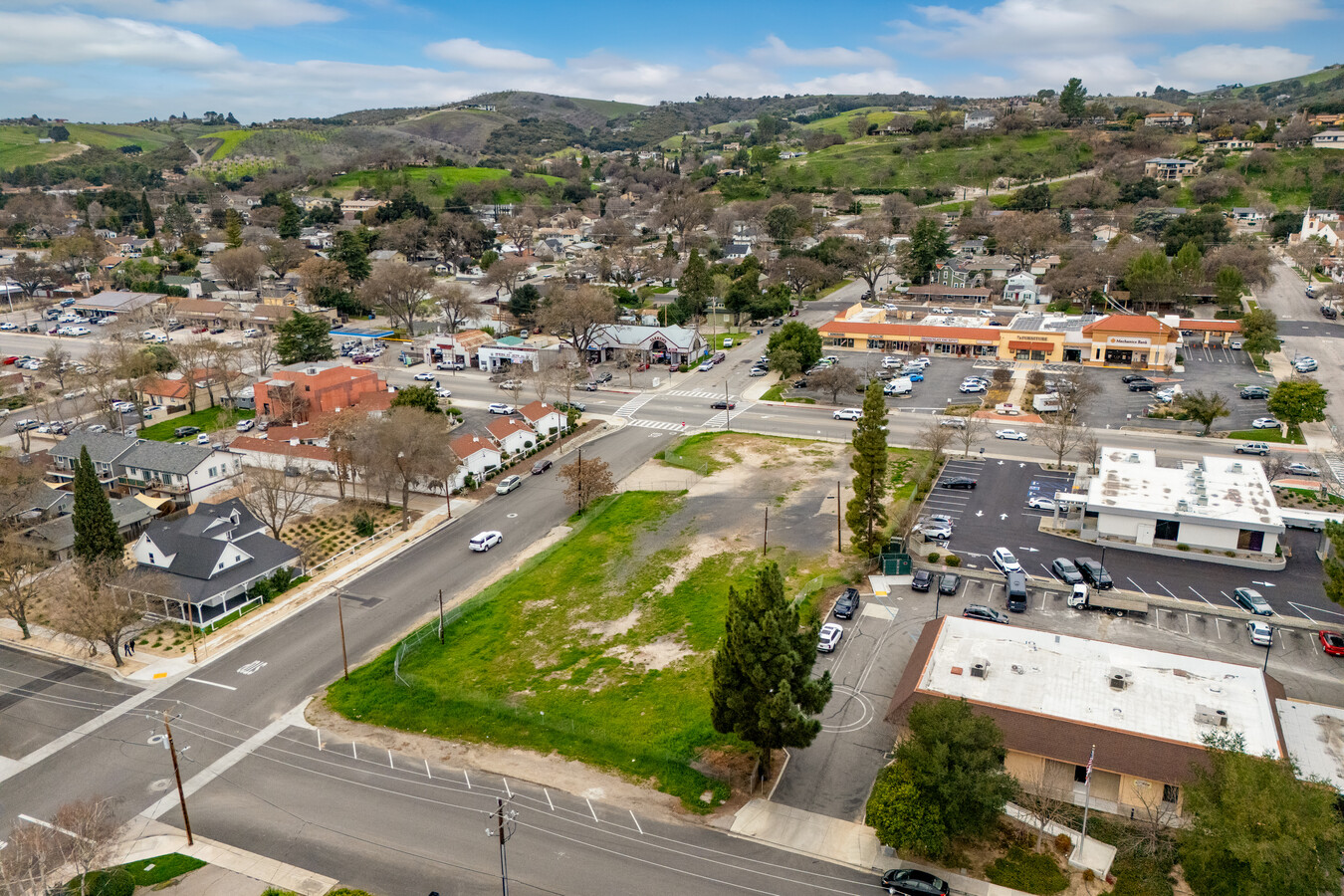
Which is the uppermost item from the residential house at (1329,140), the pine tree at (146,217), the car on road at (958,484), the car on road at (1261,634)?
the residential house at (1329,140)

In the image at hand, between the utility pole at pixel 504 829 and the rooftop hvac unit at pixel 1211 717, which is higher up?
A: the rooftop hvac unit at pixel 1211 717

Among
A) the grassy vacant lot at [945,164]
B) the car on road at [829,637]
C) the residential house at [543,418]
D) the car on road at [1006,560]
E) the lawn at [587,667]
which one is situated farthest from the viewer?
the grassy vacant lot at [945,164]

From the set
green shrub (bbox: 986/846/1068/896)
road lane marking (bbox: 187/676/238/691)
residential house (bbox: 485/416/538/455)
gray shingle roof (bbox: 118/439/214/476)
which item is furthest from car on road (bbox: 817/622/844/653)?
gray shingle roof (bbox: 118/439/214/476)

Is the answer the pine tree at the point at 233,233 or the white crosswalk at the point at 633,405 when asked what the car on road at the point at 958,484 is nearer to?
the white crosswalk at the point at 633,405

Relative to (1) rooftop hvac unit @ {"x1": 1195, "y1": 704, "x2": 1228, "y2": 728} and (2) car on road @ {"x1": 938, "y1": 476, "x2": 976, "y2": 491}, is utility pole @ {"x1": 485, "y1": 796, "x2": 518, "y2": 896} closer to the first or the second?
(1) rooftop hvac unit @ {"x1": 1195, "y1": 704, "x2": 1228, "y2": 728}

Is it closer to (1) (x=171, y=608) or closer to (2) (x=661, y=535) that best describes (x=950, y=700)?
(2) (x=661, y=535)

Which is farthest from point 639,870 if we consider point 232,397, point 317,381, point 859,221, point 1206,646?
point 859,221

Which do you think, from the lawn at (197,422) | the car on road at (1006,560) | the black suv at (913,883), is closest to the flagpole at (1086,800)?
the black suv at (913,883)
